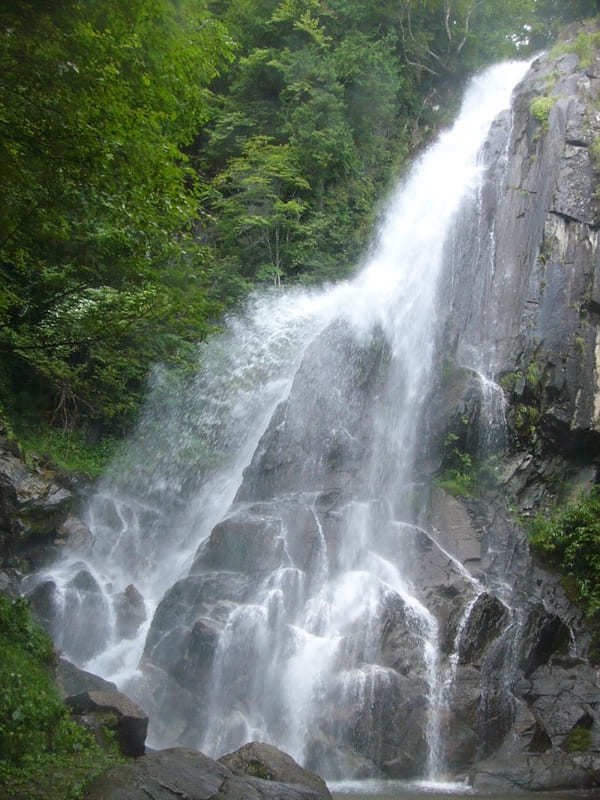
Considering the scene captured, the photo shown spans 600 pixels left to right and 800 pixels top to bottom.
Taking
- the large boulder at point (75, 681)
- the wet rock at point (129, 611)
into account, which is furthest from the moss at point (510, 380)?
the large boulder at point (75, 681)

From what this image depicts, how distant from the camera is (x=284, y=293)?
62.3 ft

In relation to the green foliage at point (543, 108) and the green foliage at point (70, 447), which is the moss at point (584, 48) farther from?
the green foliage at point (70, 447)

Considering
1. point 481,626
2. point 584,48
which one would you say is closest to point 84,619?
point 481,626

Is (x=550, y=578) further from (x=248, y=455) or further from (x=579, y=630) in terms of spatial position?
(x=248, y=455)

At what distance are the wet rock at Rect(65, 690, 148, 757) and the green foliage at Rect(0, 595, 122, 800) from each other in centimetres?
36

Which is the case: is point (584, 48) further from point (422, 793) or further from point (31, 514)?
point (422, 793)

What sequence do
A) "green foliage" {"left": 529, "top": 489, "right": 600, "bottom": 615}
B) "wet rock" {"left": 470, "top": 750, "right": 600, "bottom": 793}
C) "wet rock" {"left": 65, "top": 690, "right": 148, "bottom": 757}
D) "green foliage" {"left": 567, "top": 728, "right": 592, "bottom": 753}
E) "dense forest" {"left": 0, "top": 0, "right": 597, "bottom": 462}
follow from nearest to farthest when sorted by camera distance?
1. "dense forest" {"left": 0, "top": 0, "right": 597, "bottom": 462}
2. "wet rock" {"left": 65, "top": 690, "right": 148, "bottom": 757}
3. "wet rock" {"left": 470, "top": 750, "right": 600, "bottom": 793}
4. "green foliage" {"left": 567, "top": 728, "right": 592, "bottom": 753}
5. "green foliage" {"left": 529, "top": 489, "right": 600, "bottom": 615}

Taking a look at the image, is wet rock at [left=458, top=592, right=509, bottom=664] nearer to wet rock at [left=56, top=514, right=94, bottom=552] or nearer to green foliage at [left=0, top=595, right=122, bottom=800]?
green foliage at [left=0, top=595, right=122, bottom=800]

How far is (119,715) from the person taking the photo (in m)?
7.32

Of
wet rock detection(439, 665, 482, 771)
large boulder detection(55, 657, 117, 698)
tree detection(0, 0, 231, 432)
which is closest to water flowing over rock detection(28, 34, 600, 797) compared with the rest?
wet rock detection(439, 665, 482, 771)

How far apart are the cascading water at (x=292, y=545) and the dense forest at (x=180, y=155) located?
1751mm

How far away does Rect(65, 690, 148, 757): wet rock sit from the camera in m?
7.23

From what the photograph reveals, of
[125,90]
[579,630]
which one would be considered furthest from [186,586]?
[125,90]

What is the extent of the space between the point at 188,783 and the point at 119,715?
6.51 feet
